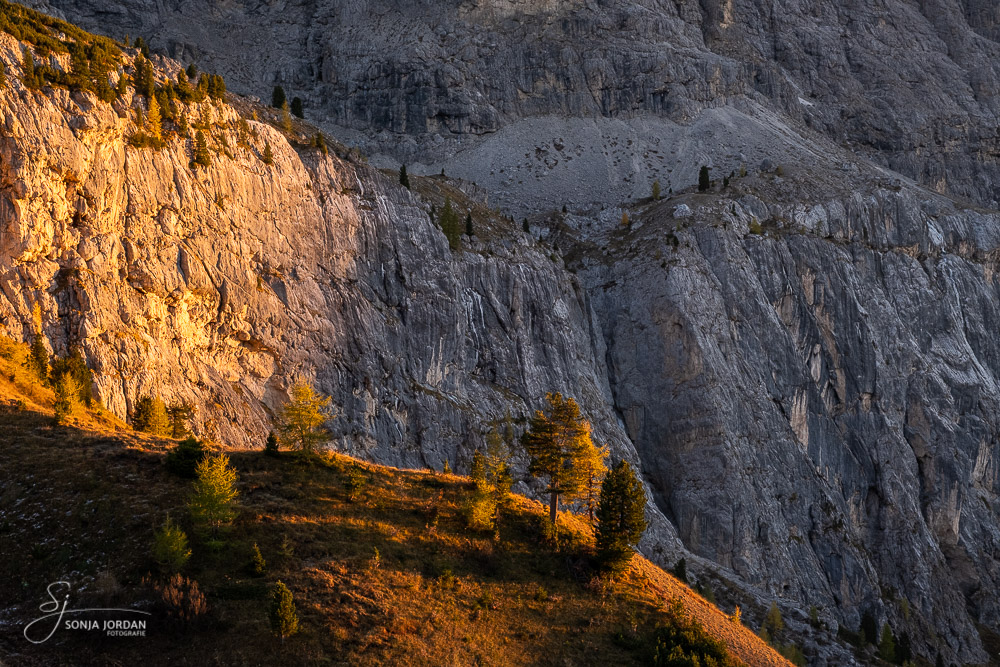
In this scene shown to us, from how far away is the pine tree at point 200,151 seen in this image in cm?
6101

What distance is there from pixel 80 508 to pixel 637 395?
68764mm

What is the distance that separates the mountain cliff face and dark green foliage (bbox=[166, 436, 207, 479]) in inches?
611

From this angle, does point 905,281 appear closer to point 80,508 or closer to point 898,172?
point 898,172

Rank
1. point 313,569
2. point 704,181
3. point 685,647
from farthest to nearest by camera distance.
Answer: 1. point 704,181
2. point 685,647
3. point 313,569

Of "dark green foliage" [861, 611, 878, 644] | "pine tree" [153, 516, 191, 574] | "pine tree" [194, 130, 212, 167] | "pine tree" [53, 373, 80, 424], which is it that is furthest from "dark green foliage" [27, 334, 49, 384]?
"dark green foliage" [861, 611, 878, 644]

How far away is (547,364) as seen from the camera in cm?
8431

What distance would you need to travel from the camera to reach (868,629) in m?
77.6

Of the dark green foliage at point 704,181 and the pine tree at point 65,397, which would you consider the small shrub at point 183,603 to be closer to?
the pine tree at point 65,397

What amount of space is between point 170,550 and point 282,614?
5205 mm

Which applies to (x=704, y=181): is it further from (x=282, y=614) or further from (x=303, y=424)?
(x=282, y=614)

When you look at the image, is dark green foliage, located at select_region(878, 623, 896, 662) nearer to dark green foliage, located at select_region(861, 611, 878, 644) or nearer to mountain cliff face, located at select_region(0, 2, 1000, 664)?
dark green foliage, located at select_region(861, 611, 878, 644)

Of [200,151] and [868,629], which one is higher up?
[200,151]

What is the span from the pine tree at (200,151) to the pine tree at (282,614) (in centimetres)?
4495

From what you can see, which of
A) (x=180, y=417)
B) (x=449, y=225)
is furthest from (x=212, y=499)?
(x=449, y=225)
